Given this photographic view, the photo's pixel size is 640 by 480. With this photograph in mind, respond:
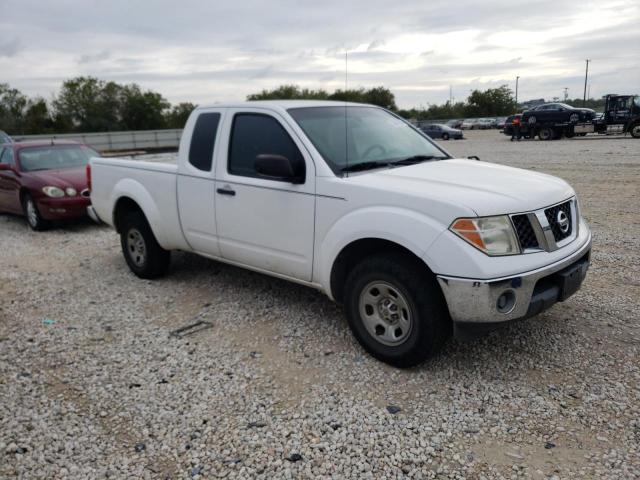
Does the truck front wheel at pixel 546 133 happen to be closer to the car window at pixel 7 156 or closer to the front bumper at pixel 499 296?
the car window at pixel 7 156

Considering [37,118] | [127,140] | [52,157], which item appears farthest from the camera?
[37,118]

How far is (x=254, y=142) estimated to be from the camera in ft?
15.4

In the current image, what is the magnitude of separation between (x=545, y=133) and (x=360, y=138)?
27.9 meters

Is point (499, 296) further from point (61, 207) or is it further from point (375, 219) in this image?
point (61, 207)

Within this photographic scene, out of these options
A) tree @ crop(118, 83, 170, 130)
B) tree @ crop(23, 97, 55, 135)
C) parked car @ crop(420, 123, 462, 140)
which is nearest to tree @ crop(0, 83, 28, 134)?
tree @ crop(23, 97, 55, 135)

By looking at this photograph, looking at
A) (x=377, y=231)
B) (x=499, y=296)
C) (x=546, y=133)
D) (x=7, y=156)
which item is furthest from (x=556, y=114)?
(x=499, y=296)

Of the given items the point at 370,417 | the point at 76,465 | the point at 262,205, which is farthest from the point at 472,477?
the point at 262,205

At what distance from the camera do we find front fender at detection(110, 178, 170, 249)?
223 inches

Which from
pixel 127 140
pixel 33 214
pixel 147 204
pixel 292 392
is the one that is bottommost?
pixel 292 392

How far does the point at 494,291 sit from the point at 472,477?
3.57ft

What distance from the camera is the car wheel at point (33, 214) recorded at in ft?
30.3

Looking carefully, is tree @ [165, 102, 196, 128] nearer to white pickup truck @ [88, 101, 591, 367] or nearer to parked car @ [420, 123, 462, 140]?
parked car @ [420, 123, 462, 140]

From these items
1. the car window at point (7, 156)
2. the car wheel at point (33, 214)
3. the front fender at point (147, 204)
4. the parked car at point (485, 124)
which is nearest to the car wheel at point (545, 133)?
the car window at point (7, 156)

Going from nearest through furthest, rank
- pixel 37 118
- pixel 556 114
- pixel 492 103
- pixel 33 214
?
1. pixel 33 214
2. pixel 556 114
3. pixel 37 118
4. pixel 492 103
